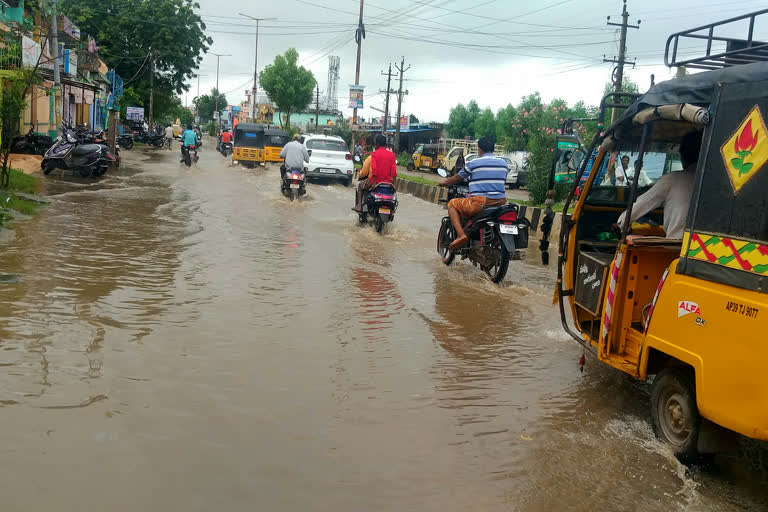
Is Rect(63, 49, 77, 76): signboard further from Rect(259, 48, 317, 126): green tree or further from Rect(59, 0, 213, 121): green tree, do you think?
Rect(259, 48, 317, 126): green tree

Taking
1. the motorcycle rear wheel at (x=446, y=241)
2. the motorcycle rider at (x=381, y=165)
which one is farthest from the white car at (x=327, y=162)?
the motorcycle rear wheel at (x=446, y=241)

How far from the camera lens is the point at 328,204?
17.7m

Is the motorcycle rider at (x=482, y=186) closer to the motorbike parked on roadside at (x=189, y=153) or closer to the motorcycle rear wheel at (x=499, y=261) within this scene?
the motorcycle rear wheel at (x=499, y=261)

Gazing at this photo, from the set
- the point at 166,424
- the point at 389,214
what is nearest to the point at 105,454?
the point at 166,424

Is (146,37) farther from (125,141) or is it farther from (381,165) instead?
(381,165)

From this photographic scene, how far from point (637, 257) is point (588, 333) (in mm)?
940

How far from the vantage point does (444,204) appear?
10.5m

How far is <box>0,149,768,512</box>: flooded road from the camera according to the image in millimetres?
3332

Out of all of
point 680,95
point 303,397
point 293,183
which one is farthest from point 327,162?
point 680,95

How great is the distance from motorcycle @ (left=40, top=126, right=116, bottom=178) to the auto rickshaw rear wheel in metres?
17.3

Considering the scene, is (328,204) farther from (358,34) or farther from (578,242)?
(358,34)

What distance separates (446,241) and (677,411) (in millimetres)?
6071

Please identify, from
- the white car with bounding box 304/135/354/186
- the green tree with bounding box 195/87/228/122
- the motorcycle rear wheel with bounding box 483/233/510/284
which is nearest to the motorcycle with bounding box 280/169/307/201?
the white car with bounding box 304/135/354/186

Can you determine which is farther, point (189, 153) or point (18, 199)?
point (189, 153)
